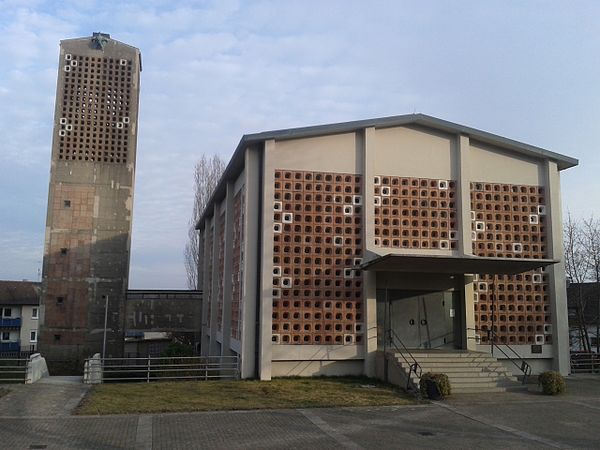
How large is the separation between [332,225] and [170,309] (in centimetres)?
2039

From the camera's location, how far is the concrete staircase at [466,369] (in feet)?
49.9

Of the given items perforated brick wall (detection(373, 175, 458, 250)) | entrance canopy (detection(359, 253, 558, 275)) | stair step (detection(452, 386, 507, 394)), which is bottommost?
stair step (detection(452, 386, 507, 394))

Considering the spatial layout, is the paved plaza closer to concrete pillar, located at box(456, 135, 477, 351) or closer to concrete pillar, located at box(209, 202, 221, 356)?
concrete pillar, located at box(456, 135, 477, 351)

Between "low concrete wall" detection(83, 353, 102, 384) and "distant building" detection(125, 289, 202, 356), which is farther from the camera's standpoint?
"distant building" detection(125, 289, 202, 356)

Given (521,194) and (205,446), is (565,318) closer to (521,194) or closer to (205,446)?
(521,194)

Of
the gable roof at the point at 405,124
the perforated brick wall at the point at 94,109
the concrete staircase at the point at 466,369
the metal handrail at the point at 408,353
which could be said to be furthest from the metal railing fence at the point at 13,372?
the perforated brick wall at the point at 94,109

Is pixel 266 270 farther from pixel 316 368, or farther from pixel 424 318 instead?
pixel 424 318

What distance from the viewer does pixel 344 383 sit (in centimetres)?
1608

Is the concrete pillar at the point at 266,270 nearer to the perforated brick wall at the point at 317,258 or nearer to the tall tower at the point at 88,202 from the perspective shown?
the perforated brick wall at the point at 317,258

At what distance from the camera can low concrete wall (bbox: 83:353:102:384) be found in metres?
16.8

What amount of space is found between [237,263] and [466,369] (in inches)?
348

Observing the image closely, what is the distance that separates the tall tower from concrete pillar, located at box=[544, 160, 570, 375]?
2368 centimetres

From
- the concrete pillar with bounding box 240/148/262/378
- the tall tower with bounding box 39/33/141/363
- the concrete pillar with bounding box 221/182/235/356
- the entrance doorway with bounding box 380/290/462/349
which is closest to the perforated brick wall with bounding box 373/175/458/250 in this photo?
the entrance doorway with bounding box 380/290/462/349

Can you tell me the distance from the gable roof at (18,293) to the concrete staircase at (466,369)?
1887 inches
